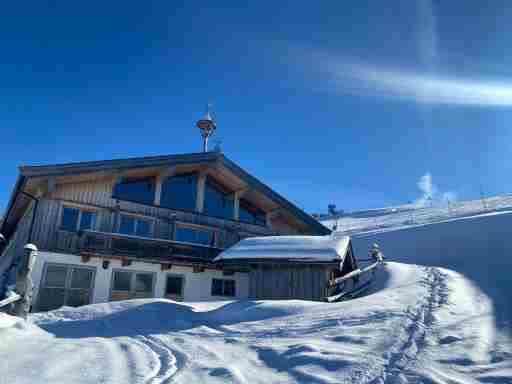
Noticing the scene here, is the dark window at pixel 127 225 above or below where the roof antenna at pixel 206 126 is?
below

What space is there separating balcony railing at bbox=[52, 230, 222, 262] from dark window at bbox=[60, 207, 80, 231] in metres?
0.29

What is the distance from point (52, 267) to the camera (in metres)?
15.1

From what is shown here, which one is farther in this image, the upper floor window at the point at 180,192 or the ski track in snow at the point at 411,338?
the upper floor window at the point at 180,192

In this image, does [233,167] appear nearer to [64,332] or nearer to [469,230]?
[64,332]

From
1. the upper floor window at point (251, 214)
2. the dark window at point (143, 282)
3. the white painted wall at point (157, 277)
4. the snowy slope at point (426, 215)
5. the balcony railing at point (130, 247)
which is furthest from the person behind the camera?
the snowy slope at point (426, 215)

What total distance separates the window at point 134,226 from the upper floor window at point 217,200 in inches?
123

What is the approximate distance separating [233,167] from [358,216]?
65.2 meters

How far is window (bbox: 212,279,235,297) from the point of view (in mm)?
19000

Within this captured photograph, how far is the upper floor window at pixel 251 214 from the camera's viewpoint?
2158 centimetres

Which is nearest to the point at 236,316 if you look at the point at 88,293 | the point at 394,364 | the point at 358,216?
the point at 394,364

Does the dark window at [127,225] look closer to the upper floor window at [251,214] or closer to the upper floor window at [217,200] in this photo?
the upper floor window at [217,200]

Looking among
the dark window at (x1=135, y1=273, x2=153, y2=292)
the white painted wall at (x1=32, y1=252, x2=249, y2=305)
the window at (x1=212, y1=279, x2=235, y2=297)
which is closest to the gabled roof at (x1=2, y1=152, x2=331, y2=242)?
the white painted wall at (x1=32, y1=252, x2=249, y2=305)

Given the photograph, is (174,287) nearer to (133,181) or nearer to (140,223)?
(140,223)

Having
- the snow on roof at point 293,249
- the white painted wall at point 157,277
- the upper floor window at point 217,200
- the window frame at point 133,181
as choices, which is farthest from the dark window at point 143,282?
the snow on roof at point 293,249
